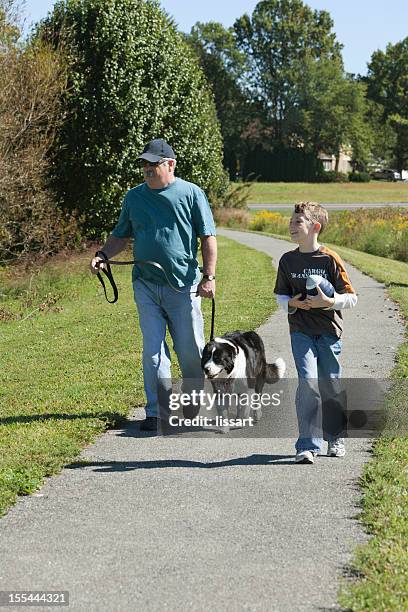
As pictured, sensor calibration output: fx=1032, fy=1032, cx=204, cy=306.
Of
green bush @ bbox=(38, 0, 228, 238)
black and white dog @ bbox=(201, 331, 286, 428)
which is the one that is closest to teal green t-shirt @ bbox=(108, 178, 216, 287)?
black and white dog @ bbox=(201, 331, 286, 428)

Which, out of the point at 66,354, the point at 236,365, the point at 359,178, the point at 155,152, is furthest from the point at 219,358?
the point at 359,178

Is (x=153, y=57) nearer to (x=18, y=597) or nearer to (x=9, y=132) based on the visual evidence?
(x=9, y=132)

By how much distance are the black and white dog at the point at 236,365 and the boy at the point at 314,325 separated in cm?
63

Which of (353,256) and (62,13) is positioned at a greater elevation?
(62,13)

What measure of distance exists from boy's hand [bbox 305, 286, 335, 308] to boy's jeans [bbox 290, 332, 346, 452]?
11.3 inches

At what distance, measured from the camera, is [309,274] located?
6.79 m

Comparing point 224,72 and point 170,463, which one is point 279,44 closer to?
point 224,72

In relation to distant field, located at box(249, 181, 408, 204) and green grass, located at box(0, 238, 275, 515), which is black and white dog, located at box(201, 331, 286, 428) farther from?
distant field, located at box(249, 181, 408, 204)

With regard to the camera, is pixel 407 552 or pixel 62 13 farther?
pixel 62 13

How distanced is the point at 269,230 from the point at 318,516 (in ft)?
119

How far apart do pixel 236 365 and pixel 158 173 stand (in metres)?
1.51

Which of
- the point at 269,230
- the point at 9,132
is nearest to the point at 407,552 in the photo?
the point at 9,132

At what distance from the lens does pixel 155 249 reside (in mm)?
7691

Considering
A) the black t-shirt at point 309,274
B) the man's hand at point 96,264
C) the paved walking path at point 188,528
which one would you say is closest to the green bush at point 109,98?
the man's hand at point 96,264
